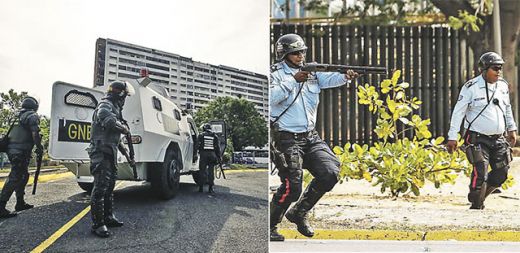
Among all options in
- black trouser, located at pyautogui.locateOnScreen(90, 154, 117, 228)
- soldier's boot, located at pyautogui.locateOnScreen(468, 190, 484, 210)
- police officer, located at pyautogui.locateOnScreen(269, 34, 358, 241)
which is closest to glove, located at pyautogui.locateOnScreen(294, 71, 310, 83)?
police officer, located at pyautogui.locateOnScreen(269, 34, 358, 241)

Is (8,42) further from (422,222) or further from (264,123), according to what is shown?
(422,222)

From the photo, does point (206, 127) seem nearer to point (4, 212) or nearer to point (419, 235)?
point (4, 212)

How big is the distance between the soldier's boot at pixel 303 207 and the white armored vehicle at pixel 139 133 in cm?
98

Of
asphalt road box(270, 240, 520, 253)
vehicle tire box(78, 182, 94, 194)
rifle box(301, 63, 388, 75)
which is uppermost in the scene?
rifle box(301, 63, 388, 75)

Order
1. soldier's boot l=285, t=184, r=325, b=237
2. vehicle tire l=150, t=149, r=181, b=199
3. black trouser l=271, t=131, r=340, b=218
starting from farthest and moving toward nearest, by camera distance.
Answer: soldier's boot l=285, t=184, r=325, b=237 → black trouser l=271, t=131, r=340, b=218 → vehicle tire l=150, t=149, r=181, b=199

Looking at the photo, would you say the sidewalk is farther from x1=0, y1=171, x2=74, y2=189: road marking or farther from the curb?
x1=0, y1=171, x2=74, y2=189: road marking

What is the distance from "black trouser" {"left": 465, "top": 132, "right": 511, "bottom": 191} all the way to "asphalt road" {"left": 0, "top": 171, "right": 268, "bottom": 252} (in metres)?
1.84

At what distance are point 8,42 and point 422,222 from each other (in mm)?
2764

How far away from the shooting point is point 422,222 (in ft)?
13.5

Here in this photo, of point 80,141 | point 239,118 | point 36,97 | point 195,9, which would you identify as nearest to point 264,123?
point 239,118

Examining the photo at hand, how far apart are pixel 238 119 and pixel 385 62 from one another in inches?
73.3

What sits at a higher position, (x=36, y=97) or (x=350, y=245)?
(x=36, y=97)

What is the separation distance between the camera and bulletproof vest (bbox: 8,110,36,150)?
2.75 meters

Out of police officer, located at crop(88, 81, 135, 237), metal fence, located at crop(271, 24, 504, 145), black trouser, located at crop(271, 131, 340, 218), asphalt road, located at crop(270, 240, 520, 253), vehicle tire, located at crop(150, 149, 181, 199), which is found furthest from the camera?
metal fence, located at crop(271, 24, 504, 145)
